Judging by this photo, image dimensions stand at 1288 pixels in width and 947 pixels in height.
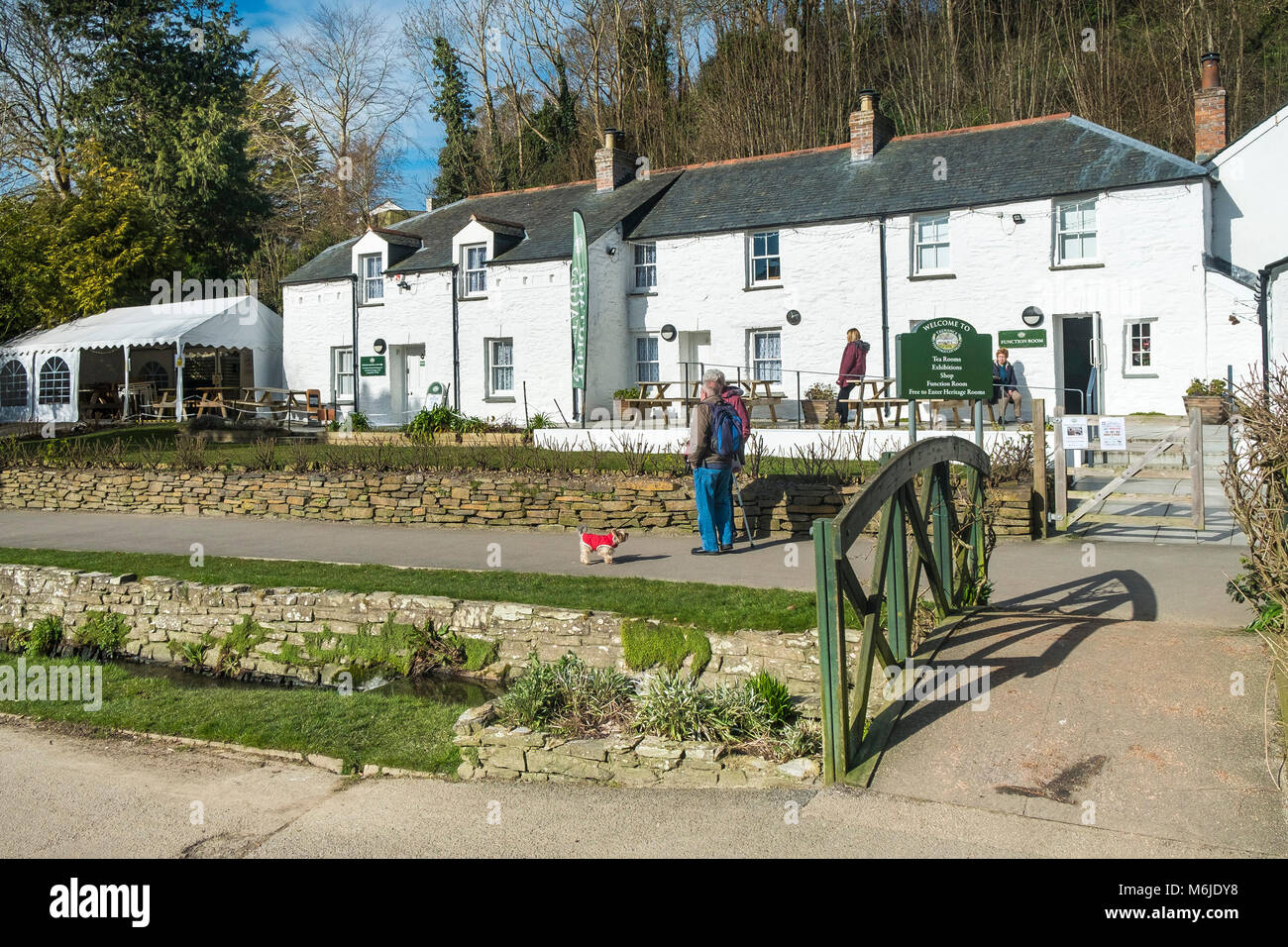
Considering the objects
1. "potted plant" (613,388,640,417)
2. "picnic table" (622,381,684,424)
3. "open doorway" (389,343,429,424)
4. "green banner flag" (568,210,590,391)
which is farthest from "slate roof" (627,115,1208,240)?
"open doorway" (389,343,429,424)

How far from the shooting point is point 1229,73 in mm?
29531

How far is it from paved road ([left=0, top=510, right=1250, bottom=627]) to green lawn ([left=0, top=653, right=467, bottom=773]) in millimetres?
3092

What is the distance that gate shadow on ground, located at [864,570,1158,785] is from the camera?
588cm

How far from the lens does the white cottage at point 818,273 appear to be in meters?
21.1

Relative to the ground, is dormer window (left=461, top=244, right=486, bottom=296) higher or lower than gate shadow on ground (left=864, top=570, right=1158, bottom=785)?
higher

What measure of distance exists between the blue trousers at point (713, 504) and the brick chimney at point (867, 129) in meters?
16.9

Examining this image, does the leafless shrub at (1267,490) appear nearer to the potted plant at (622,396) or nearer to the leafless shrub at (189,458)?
the leafless shrub at (189,458)

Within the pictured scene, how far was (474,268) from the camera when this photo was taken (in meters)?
28.2

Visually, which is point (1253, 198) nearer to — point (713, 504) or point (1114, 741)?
point (713, 504)

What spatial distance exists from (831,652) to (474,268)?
24495 mm

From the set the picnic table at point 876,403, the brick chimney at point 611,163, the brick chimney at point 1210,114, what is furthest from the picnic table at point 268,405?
the brick chimney at point 1210,114

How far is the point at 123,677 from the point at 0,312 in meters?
28.2

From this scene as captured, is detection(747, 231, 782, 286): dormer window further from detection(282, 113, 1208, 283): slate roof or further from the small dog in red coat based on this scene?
the small dog in red coat
